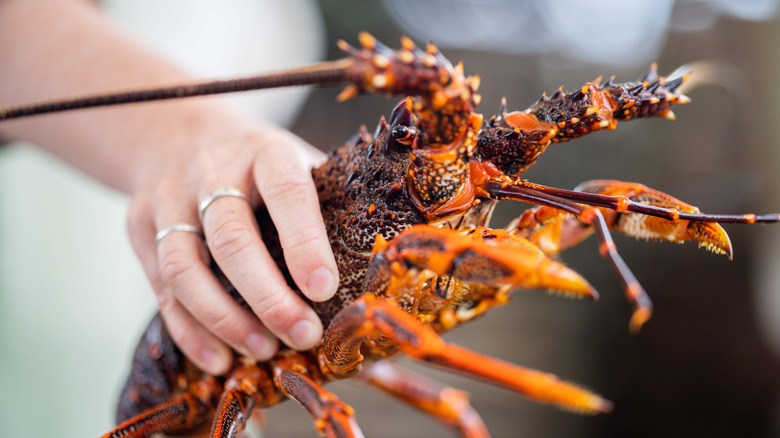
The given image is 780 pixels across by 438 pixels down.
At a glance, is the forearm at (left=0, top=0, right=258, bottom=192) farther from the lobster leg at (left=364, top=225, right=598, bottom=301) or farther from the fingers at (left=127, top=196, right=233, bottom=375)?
the lobster leg at (left=364, top=225, right=598, bottom=301)

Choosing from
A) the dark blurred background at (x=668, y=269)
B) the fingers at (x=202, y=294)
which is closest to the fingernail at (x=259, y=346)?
the fingers at (x=202, y=294)

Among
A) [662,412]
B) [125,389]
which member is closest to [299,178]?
[125,389]

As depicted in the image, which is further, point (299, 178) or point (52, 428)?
point (52, 428)

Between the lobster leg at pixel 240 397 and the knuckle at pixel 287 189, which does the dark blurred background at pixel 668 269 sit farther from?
the lobster leg at pixel 240 397

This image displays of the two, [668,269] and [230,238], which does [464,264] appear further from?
[668,269]

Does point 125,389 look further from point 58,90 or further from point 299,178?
point 299,178

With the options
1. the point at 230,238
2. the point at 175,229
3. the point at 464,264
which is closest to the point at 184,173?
the point at 175,229

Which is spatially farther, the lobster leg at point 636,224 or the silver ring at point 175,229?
the silver ring at point 175,229
